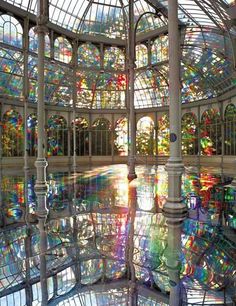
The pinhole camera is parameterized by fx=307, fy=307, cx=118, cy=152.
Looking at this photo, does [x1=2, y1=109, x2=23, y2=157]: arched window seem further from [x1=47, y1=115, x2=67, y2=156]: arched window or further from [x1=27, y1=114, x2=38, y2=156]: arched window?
[x1=47, y1=115, x2=67, y2=156]: arched window

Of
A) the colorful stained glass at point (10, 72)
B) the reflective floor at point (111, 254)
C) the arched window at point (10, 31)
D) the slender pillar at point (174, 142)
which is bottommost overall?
the reflective floor at point (111, 254)

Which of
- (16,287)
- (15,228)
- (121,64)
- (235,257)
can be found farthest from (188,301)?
(121,64)

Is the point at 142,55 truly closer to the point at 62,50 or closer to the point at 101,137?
the point at 62,50

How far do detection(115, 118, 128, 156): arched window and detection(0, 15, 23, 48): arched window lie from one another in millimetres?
18509

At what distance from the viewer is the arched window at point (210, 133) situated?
37.2 meters

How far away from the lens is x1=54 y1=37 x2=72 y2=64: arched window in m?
36.5

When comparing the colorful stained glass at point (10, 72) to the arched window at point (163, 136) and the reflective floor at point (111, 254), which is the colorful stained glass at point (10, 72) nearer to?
the arched window at point (163, 136)

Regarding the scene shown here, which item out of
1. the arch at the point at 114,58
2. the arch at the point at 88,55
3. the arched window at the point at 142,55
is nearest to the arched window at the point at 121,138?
the arch at the point at 114,58

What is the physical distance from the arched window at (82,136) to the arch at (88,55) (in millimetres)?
7948

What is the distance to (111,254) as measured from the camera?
530 cm

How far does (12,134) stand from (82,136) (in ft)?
35.9

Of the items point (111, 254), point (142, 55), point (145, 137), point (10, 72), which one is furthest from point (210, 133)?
point (111, 254)

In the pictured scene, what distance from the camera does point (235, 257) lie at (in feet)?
16.4

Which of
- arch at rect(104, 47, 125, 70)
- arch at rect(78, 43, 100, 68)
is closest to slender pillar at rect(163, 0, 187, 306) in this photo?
arch at rect(78, 43, 100, 68)
